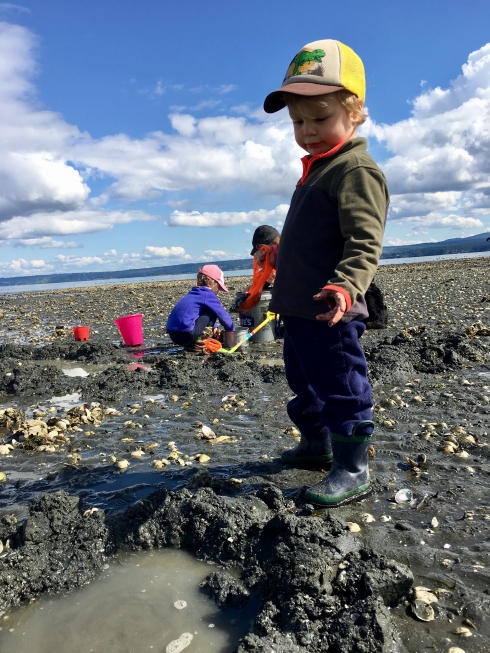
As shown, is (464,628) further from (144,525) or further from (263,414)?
(263,414)

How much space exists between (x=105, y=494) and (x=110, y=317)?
1361 cm

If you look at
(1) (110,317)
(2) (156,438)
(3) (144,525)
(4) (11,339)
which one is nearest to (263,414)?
(2) (156,438)

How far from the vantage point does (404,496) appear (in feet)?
10.2

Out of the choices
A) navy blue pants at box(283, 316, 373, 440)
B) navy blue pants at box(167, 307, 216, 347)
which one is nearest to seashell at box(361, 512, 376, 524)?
navy blue pants at box(283, 316, 373, 440)

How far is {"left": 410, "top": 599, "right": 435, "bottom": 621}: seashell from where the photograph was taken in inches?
81.7

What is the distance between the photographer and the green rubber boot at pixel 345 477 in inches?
118

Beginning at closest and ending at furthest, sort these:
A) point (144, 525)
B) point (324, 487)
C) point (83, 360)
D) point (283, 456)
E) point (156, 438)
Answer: point (144, 525), point (324, 487), point (283, 456), point (156, 438), point (83, 360)

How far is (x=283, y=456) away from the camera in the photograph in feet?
12.3

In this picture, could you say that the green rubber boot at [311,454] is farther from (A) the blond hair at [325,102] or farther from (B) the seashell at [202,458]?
(A) the blond hair at [325,102]

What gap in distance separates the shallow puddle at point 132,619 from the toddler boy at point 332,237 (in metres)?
0.98

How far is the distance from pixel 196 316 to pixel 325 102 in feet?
20.8

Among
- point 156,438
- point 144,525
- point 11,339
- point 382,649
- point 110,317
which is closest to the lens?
point 382,649

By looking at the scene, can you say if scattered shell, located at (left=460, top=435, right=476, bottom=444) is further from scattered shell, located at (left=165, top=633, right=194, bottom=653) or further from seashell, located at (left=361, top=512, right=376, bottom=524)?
scattered shell, located at (left=165, top=633, right=194, bottom=653)

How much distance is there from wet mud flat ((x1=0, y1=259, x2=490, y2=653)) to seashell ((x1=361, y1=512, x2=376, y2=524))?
1 centimetres
